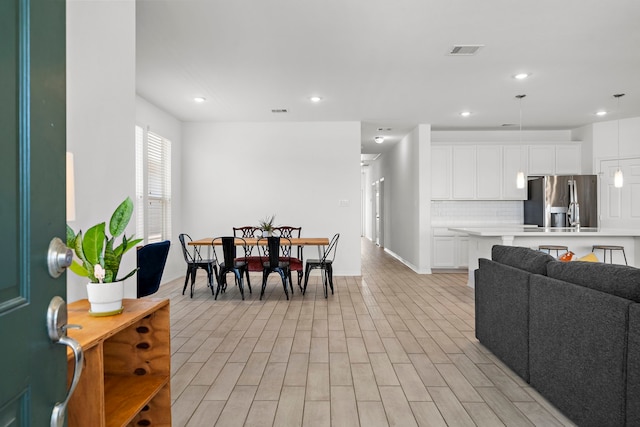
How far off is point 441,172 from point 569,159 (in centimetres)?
245

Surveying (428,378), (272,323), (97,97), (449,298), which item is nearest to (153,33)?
(97,97)

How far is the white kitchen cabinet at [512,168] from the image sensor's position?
7.58m

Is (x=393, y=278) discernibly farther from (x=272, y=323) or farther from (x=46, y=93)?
(x=46, y=93)

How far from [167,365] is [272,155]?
5.66 m

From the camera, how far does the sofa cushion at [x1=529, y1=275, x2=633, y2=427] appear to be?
5.83ft

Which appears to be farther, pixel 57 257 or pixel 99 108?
pixel 99 108

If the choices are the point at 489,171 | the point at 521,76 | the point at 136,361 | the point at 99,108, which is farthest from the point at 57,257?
the point at 489,171

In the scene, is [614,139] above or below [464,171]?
above

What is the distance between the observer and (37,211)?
0.76 metres

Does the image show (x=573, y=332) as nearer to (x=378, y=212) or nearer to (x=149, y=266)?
(x=149, y=266)

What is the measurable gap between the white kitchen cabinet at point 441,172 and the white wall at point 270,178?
162 cm

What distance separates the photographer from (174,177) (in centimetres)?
686

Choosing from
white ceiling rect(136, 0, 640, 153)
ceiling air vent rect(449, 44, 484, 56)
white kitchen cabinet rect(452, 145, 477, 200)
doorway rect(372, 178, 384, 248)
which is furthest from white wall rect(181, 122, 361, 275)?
doorway rect(372, 178, 384, 248)

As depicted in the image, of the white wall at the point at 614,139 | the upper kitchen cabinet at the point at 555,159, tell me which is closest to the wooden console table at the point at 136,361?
the upper kitchen cabinet at the point at 555,159
